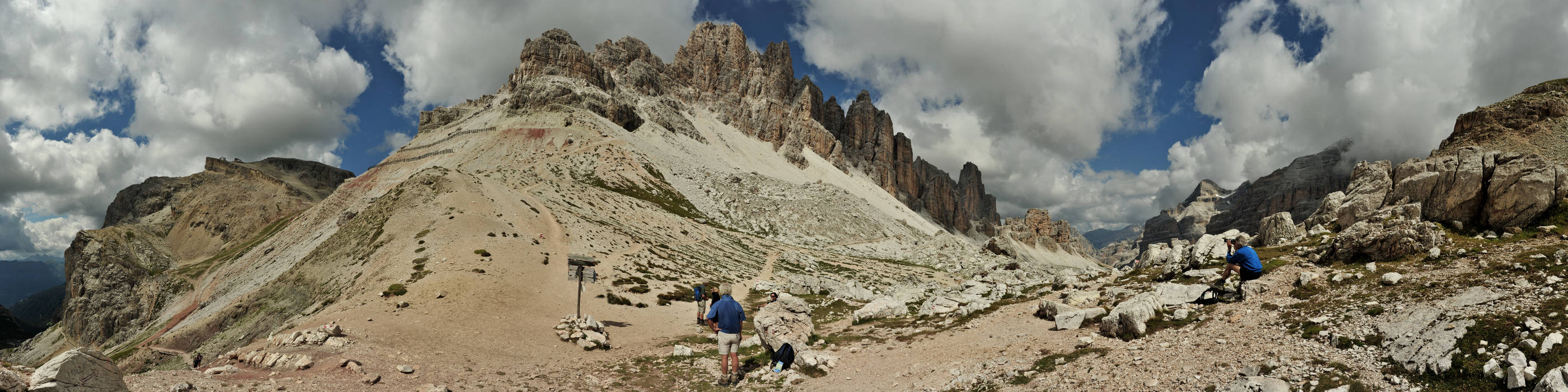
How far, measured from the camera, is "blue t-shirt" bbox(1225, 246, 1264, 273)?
1808 centimetres

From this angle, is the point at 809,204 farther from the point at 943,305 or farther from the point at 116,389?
the point at 116,389

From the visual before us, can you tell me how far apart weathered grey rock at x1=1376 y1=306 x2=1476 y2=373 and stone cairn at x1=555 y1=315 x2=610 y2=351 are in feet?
80.3

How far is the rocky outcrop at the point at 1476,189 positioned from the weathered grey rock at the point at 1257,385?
18.1 metres

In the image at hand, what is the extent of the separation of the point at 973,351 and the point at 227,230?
165022 mm

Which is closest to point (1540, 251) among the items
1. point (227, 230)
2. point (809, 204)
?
point (809, 204)

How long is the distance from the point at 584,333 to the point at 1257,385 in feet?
77.1

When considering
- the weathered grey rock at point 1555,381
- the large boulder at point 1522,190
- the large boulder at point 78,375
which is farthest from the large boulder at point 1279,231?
the large boulder at point 78,375

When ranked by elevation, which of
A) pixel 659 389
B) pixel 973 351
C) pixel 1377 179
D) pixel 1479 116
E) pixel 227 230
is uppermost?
pixel 227 230

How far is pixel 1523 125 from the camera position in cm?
2477

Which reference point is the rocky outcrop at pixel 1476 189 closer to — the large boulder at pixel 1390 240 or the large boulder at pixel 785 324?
the large boulder at pixel 1390 240

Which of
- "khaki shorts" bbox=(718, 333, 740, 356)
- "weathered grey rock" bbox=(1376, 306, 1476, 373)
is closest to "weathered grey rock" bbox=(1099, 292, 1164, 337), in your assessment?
"weathered grey rock" bbox=(1376, 306, 1476, 373)

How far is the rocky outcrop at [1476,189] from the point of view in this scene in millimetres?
18688

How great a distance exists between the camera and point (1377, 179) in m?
26.2

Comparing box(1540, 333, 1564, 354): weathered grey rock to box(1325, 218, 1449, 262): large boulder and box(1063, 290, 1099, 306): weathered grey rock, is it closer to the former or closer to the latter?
box(1325, 218, 1449, 262): large boulder
